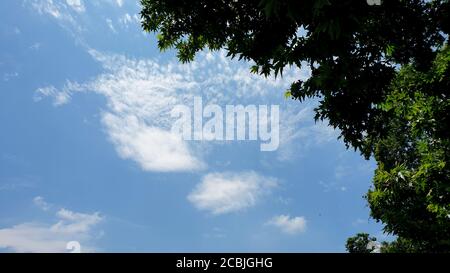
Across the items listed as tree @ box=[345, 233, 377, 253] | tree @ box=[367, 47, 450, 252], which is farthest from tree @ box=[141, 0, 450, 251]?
tree @ box=[345, 233, 377, 253]

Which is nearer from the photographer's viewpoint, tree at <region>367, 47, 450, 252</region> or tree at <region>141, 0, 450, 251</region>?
tree at <region>141, 0, 450, 251</region>

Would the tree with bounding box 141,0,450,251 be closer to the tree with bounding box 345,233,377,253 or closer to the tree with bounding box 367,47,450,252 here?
the tree with bounding box 367,47,450,252

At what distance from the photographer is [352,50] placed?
9.55m

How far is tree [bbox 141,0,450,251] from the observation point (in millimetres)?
6852

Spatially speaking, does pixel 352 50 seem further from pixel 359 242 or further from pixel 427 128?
pixel 359 242

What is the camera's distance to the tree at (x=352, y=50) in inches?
270

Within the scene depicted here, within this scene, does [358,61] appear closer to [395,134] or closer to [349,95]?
[349,95]

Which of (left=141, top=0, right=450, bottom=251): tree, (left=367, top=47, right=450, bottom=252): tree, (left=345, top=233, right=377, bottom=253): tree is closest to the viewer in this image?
(left=141, top=0, right=450, bottom=251): tree

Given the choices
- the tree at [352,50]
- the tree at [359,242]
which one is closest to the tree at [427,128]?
the tree at [352,50]

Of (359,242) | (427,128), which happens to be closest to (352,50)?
(427,128)

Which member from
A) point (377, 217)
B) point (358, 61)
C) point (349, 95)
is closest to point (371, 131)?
point (349, 95)

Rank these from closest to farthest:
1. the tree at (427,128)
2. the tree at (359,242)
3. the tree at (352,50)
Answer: the tree at (352,50), the tree at (427,128), the tree at (359,242)

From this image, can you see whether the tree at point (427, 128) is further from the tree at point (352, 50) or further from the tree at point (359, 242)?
the tree at point (359, 242)

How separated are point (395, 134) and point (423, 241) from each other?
9169 mm
